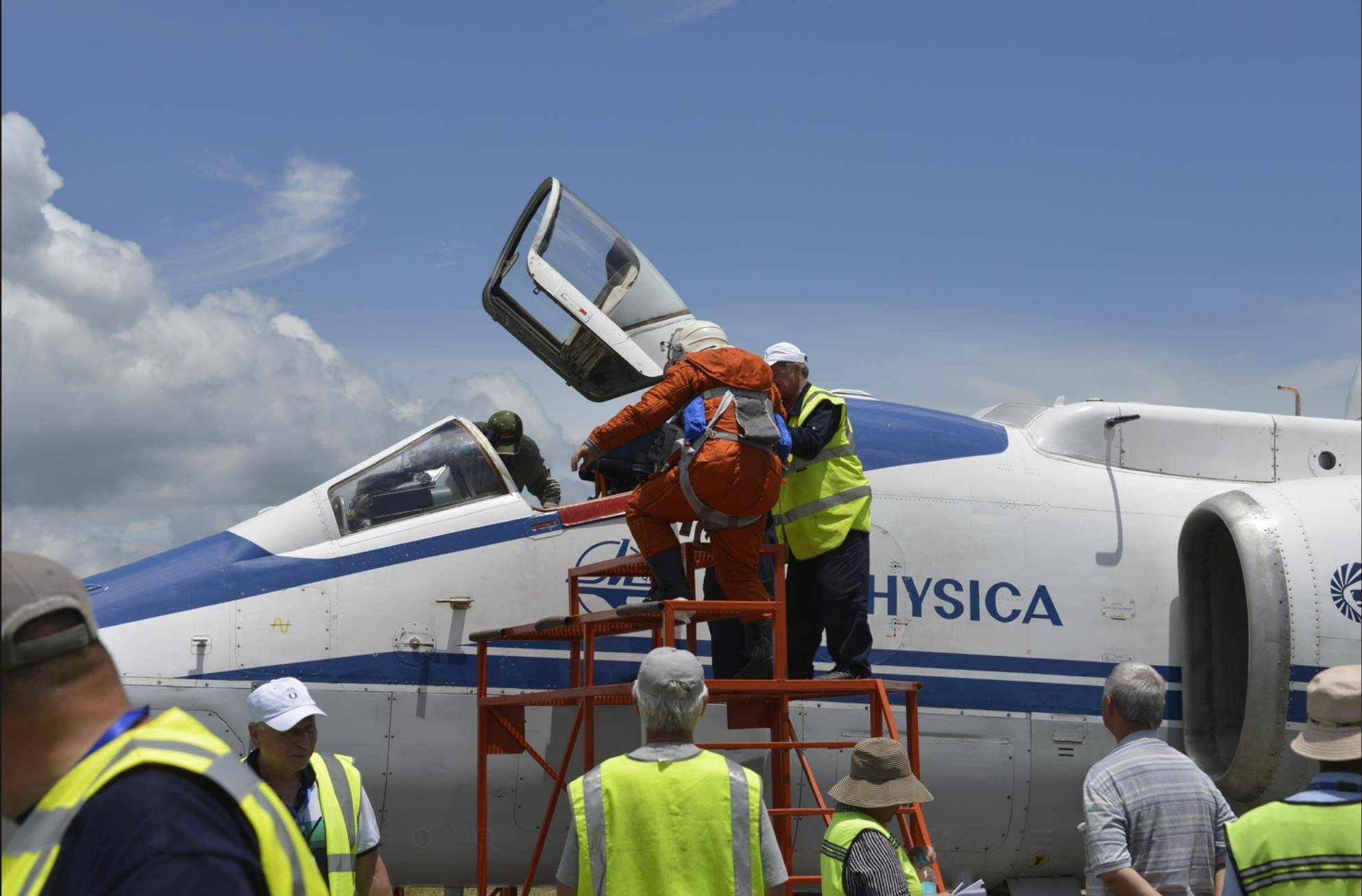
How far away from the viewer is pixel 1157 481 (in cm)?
865

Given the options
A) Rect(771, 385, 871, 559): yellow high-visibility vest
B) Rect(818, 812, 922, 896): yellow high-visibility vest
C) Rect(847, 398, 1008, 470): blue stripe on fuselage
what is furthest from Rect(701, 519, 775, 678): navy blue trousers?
Rect(818, 812, 922, 896): yellow high-visibility vest

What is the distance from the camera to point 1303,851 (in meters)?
3.51

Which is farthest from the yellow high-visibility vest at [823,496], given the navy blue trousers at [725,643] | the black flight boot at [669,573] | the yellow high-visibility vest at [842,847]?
the yellow high-visibility vest at [842,847]

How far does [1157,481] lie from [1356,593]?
1.43 m

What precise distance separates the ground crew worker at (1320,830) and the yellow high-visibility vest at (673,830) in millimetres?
1339

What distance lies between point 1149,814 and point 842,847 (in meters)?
1.16

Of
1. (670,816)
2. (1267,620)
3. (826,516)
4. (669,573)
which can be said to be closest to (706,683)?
(669,573)

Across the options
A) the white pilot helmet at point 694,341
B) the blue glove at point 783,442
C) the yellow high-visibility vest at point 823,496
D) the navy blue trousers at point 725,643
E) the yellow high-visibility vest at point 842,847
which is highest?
the white pilot helmet at point 694,341

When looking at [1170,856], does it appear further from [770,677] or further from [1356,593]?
[1356,593]

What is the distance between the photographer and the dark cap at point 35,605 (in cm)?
196

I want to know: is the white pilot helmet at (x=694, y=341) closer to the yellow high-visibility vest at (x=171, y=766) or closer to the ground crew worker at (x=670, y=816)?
the ground crew worker at (x=670, y=816)

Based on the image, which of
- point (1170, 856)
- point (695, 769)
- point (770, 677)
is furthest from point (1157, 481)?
point (695, 769)

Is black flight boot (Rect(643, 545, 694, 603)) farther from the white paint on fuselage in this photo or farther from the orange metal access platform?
the white paint on fuselage

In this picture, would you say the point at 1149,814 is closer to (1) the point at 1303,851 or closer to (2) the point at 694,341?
(1) the point at 1303,851
